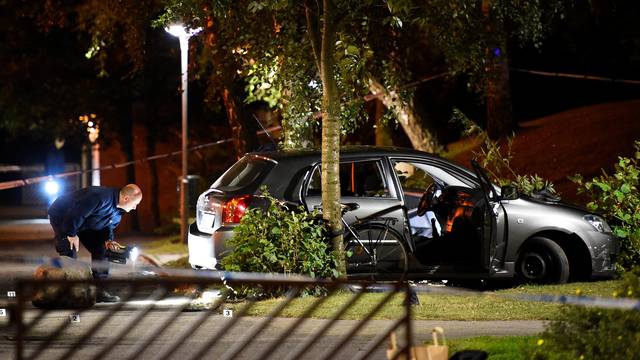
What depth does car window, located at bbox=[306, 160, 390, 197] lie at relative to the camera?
42.6 ft

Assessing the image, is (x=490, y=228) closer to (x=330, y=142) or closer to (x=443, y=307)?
(x=443, y=307)

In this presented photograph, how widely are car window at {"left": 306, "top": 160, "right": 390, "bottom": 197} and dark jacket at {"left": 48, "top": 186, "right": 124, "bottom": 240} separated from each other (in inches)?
85.4

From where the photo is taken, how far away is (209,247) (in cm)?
1252

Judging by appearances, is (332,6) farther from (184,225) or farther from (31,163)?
(31,163)

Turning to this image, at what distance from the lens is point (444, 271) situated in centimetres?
1283

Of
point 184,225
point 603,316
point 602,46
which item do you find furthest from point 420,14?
point 602,46

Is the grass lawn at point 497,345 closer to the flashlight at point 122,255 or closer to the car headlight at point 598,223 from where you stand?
the car headlight at point 598,223

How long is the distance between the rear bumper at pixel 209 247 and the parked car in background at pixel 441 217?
0.04 feet

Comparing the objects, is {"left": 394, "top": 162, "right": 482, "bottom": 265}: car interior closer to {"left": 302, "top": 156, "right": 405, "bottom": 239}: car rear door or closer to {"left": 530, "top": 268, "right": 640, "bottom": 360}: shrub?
{"left": 302, "top": 156, "right": 405, "bottom": 239}: car rear door

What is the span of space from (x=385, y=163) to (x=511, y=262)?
178cm

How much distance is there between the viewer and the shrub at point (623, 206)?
43.5ft

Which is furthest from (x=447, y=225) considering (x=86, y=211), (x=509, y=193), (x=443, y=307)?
(x=86, y=211)

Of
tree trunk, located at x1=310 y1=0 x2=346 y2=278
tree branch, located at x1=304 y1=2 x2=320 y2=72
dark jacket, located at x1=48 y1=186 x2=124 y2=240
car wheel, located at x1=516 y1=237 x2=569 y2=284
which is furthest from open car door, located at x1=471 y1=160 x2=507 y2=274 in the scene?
dark jacket, located at x1=48 y1=186 x2=124 y2=240

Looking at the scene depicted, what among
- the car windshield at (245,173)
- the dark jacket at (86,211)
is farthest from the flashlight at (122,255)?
the car windshield at (245,173)
